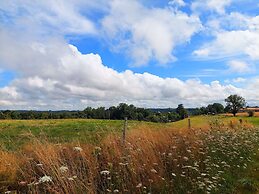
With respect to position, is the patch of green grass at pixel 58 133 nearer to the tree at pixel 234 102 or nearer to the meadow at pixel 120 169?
the meadow at pixel 120 169

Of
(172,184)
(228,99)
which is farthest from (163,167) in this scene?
(228,99)

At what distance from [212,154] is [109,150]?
12.3 ft

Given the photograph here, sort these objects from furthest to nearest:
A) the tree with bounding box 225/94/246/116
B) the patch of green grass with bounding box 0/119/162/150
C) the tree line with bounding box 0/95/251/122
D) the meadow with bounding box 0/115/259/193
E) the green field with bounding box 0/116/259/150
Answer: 1. the tree with bounding box 225/94/246/116
2. the tree line with bounding box 0/95/251/122
3. the green field with bounding box 0/116/259/150
4. the patch of green grass with bounding box 0/119/162/150
5. the meadow with bounding box 0/115/259/193

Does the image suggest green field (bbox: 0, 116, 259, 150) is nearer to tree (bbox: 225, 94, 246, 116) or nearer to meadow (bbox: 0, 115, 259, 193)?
meadow (bbox: 0, 115, 259, 193)

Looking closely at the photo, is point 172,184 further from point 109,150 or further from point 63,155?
point 63,155

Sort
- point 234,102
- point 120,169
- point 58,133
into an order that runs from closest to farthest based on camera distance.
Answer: point 120,169 → point 58,133 → point 234,102

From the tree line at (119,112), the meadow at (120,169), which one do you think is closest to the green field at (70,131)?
the meadow at (120,169)

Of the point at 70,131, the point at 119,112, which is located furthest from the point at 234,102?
the point at 70,131

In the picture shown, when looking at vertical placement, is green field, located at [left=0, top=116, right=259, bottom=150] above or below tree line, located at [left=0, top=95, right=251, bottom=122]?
below

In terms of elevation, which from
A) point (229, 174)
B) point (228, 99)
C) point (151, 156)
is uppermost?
point (228, 99)

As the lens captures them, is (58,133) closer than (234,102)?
Yes

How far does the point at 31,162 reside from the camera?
7895 mm

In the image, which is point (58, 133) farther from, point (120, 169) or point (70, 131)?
point (120, 169)

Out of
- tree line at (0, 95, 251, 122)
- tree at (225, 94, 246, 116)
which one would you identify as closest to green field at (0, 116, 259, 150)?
tree line at (0, 95, 251, 122)
